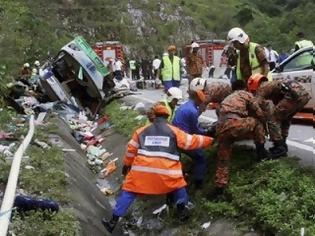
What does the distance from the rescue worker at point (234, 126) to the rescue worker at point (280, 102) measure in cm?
18

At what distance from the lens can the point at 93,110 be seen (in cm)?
1775

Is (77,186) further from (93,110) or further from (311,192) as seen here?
(93,110)

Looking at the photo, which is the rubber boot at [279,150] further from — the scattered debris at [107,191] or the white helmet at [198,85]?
the scattered debris at [107,191]

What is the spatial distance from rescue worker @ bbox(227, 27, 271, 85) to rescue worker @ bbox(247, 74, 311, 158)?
744 mm

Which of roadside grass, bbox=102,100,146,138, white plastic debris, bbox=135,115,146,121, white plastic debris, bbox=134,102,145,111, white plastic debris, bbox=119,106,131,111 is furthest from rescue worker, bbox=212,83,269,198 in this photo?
→ white plastic debris, bbox=119,106,131,111

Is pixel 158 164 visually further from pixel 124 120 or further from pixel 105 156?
pixel 124 120

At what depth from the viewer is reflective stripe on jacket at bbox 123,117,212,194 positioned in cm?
656

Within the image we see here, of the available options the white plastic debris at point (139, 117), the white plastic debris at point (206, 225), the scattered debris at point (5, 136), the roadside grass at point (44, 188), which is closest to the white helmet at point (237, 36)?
the white plastic debris at point (206, 225)

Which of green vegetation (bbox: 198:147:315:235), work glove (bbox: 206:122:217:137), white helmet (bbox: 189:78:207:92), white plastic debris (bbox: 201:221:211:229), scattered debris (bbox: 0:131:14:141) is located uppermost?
white helmet (bbox: 189:78:207:92)

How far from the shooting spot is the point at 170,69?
1405 cm

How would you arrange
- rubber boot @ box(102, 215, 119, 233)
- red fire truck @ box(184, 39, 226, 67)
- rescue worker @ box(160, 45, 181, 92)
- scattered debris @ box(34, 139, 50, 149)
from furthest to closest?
red fire truck @ box(184, 39, 226, 67) → rescue worker @ box(160, 45, 181, 92) → scattered debris @ box(34, 139, 50, 149) → rubber boot @ box(102, 215, 119, 233)

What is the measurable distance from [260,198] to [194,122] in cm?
161

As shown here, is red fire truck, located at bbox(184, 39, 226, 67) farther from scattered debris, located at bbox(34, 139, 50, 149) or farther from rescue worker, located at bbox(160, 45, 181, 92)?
scattered debris, located at bbox(34, 139, 50, 149)

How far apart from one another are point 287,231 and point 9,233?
2380 mm
